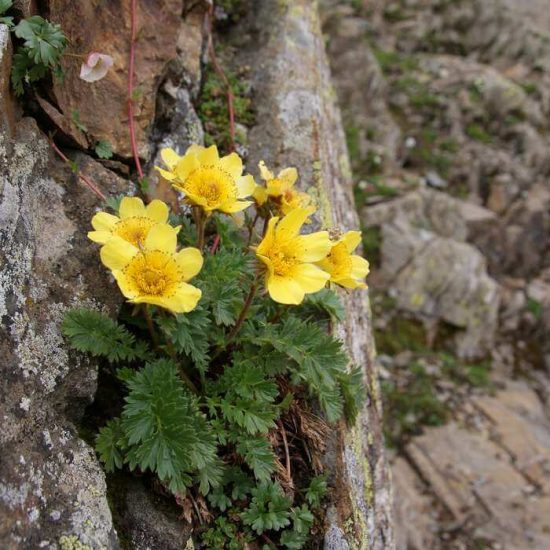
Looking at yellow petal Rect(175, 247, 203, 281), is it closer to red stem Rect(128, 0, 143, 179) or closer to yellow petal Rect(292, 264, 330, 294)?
yellow petal Rect(292, 264, 330, 294)

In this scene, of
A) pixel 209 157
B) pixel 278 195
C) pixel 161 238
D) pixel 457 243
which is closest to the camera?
pixel 161 238

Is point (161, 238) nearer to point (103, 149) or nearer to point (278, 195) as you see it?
point (278, 195)

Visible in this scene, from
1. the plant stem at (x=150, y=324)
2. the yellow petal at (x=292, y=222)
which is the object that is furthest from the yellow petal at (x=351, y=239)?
the plant stem at (x=150, y=324)

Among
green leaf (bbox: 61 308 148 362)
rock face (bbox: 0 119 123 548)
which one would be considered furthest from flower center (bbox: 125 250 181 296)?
rock face (bbox: 0 119 123 548)

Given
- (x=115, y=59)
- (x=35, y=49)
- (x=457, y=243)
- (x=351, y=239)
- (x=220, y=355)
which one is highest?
(x=35, y=49)

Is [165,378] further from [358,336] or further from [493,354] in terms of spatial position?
[493,354]

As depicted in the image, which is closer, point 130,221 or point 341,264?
point 130,221

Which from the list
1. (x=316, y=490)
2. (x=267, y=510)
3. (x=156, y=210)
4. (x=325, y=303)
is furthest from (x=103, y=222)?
(x=316, y=490)
